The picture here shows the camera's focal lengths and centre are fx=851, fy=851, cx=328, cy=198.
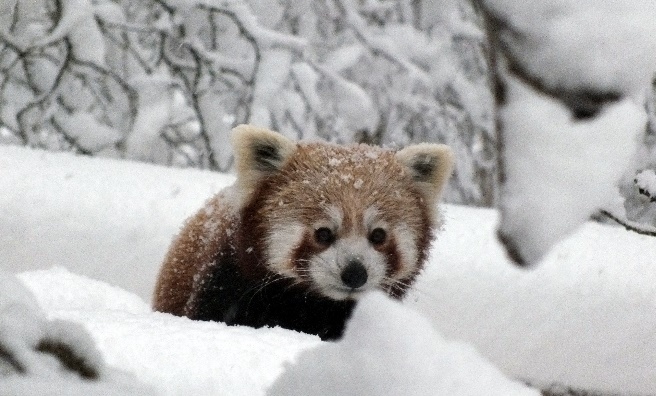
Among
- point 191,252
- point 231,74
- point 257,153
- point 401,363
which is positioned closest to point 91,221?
point 191,252

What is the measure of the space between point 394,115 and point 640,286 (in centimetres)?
394

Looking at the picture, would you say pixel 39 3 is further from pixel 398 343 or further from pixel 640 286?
pixel 398 343

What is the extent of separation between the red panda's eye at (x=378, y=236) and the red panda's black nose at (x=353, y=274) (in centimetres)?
17

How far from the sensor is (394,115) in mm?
8023

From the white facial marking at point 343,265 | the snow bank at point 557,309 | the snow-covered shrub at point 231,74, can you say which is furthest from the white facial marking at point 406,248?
the snow-covered shrub at point 231,74

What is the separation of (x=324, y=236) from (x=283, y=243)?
150 mm

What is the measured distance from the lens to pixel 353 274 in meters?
2.92

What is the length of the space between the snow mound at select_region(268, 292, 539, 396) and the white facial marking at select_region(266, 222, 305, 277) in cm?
214

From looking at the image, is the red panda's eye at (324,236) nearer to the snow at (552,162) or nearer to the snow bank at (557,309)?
the snow bank at (557,309)

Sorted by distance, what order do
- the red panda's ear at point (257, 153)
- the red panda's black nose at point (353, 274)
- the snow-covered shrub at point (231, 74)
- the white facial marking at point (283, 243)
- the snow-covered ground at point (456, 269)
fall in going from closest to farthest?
the red panda's black nose at point (353, 274) < the white facial marking at point (283, 243) < the red panda's ear at point (257, 153) < the snow-covered ground at point (456, 269) < the snow-covered shrub at point (231, 74)

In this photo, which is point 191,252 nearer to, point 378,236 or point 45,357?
point 378,236

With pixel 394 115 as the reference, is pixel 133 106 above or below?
above

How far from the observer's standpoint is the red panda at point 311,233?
9.93 ft

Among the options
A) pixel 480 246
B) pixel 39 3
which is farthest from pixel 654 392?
pixel 39 3
